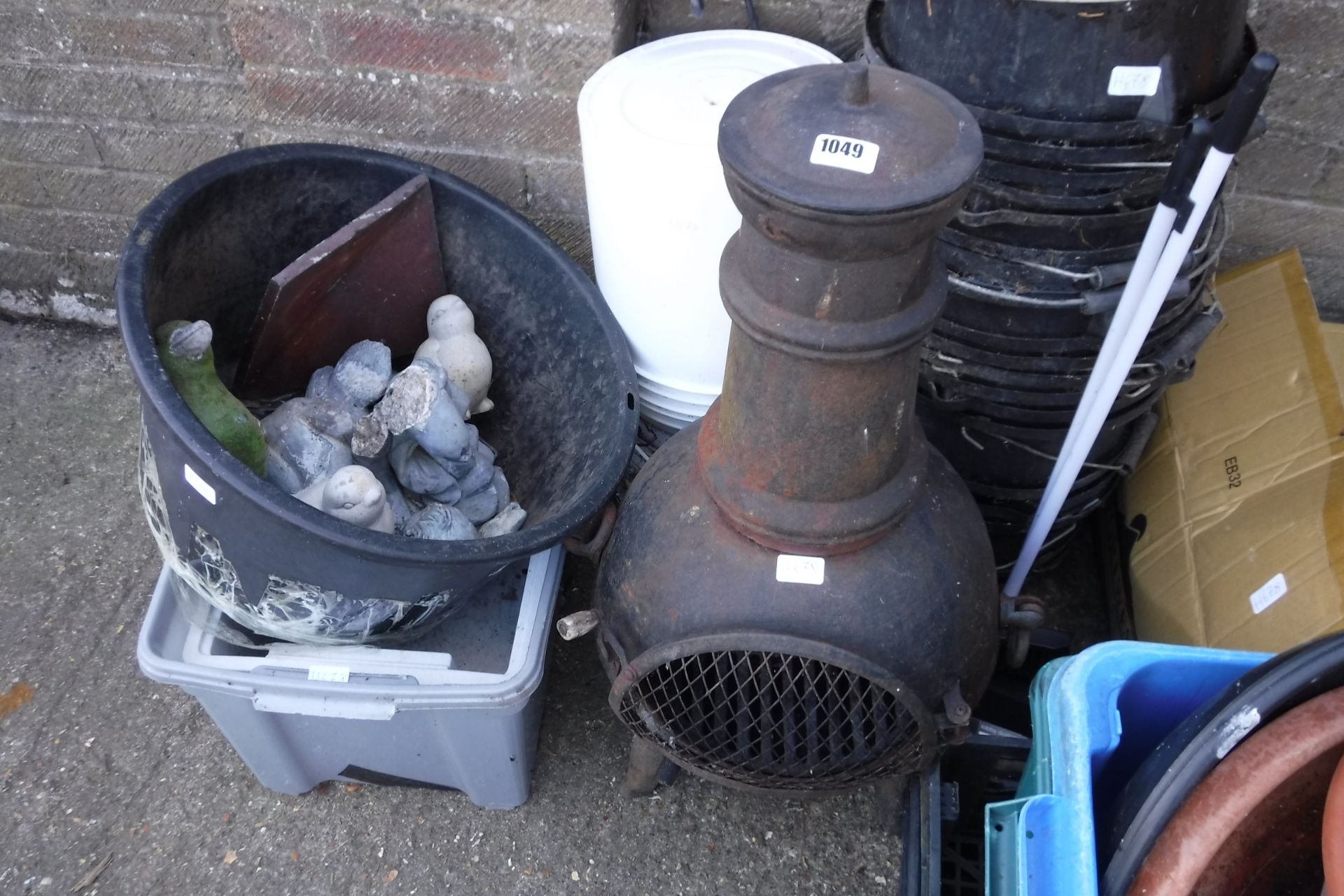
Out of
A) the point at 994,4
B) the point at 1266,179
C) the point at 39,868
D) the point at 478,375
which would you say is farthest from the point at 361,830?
the point at 1266,179

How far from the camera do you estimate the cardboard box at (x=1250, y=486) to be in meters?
1.48

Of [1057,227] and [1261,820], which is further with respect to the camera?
[1057,227]

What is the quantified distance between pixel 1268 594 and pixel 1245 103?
845 mm

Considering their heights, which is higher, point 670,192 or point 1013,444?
point 670,192

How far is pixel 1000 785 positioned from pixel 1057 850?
0.55m

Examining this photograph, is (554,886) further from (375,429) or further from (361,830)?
(375,429)

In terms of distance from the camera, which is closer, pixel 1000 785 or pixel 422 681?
pixel 422 681

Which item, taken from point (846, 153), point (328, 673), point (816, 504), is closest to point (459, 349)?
point (328, 673)

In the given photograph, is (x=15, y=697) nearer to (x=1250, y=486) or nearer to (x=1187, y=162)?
(x=1187, y=162)

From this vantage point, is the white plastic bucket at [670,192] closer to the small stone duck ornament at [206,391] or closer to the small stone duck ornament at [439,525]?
the small stone duck ornament at [439,525]

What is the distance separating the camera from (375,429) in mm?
1532

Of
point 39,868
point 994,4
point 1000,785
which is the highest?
point 994,4

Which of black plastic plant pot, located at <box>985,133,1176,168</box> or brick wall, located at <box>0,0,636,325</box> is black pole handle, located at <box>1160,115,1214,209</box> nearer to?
black plastic plant pot, located at <box>985,133,1176,168</box>

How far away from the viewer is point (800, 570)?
49.1 inches
